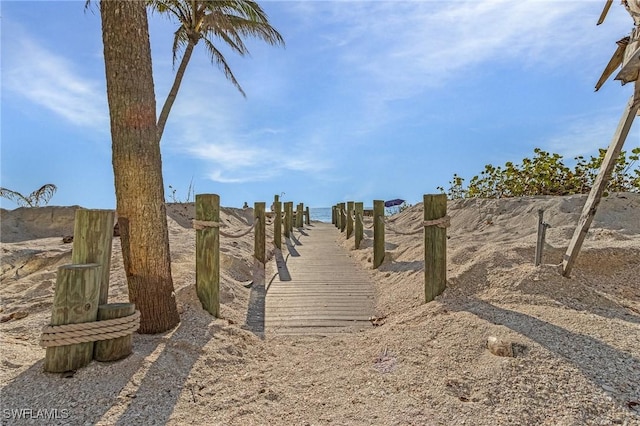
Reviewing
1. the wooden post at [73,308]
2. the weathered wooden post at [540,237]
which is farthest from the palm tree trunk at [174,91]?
the weathered wooden post at [540,237]

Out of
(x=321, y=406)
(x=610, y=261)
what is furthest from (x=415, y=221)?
(x=321, y=406)

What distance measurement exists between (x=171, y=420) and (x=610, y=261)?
4.71m

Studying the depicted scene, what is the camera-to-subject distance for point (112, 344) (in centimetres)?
251

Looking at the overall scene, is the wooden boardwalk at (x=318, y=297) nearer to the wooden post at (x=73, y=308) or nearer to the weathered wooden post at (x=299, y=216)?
the wooden post at (x=73, y=308)

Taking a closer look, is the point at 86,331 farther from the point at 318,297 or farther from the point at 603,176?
the point at 603,176

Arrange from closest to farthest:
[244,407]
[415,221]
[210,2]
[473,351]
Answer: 1. [244,407]
2. [473,351]
3. [210,2]
4. [415,221]

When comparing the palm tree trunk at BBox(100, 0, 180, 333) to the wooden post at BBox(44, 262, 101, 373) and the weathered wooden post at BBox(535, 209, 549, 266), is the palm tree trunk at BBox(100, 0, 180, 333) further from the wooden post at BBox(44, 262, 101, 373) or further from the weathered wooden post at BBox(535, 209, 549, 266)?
the weathered wooden post at BBox(535, 209, 549, 266)

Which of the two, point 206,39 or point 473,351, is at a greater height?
point 206,39

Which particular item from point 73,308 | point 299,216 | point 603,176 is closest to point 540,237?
point 603,176

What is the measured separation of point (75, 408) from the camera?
205 centimetres

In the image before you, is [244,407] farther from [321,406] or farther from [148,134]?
[148,134]

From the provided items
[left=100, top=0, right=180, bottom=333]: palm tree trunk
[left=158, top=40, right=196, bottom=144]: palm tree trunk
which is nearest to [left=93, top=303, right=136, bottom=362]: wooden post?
[left=100, top=0, right=180, bottom=333]: palm tree trunk

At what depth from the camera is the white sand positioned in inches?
83.0

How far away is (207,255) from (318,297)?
1.79 m
